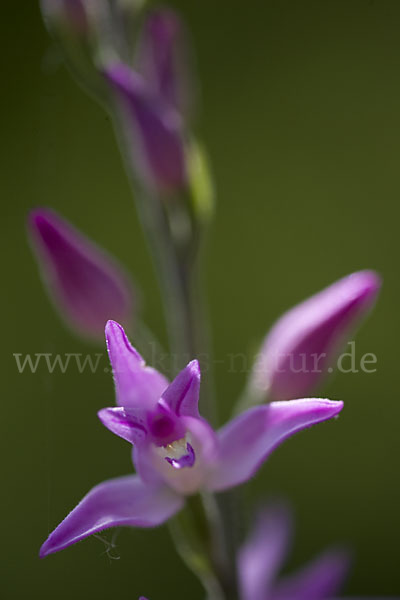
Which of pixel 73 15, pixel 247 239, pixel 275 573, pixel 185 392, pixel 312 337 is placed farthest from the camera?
pixel 247 239

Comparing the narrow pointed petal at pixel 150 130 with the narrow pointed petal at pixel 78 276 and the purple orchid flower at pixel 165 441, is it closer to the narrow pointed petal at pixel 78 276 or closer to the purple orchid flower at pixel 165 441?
the narrow pointed petal at pixel 78 276

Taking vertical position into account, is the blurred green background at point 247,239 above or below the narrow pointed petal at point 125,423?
below

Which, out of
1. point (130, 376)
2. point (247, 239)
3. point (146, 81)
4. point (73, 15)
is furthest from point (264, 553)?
point (247, 239)

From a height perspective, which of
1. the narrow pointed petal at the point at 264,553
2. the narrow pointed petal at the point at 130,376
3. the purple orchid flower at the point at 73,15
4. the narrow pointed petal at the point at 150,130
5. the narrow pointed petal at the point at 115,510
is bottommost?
the narrow pointed petal at the point at 264,553

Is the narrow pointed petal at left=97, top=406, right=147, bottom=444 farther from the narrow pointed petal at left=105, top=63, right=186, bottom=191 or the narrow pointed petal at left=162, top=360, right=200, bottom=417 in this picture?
the narrow pointed petal at left=105, top=63, right=186, bottom=191

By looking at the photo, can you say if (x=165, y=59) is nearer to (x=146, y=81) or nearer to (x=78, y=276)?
(x=146, y=81)

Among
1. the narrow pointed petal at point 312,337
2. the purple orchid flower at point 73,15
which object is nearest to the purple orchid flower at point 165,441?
the narrow pointed petal at point 312,337

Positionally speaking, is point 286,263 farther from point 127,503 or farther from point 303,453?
point 127,503
